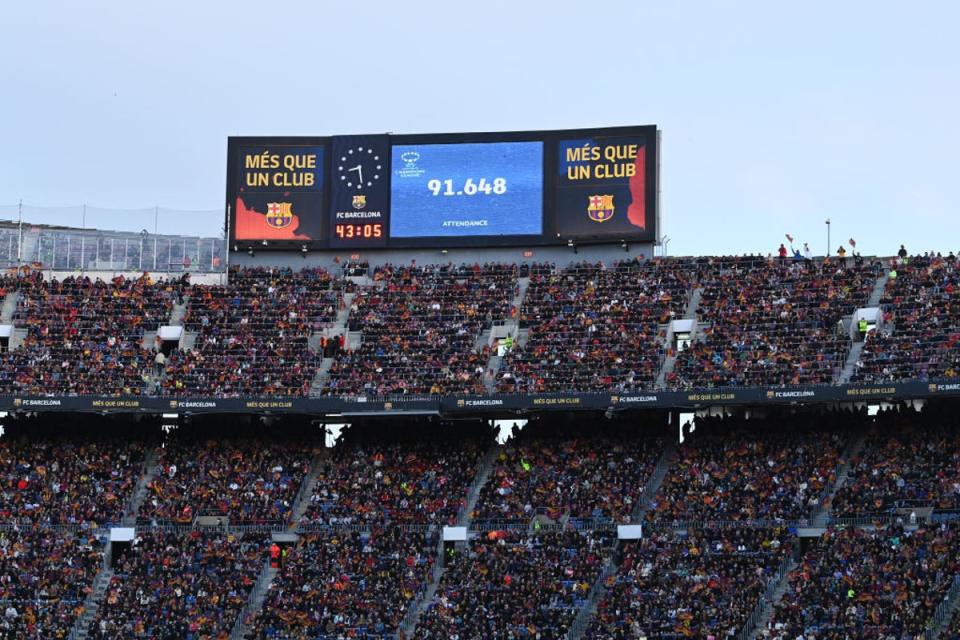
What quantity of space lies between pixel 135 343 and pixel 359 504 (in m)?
11.5

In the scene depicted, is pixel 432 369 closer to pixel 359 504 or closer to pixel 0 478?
pixel 359 504

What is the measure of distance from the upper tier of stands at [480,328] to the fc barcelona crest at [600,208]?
1991 millimetres

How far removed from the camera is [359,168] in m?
71.8

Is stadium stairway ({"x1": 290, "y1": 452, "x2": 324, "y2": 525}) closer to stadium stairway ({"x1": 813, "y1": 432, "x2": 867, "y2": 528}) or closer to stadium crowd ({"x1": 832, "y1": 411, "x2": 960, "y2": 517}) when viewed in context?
stadium stairway ({"x1": 813, "y1": 432, "x2": 867, "y2": 528})

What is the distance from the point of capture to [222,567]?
194 ft

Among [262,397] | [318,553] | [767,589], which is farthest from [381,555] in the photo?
[767,589]

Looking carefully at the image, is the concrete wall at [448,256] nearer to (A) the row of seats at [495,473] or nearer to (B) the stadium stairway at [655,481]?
(A) the row of seats at [495,473]

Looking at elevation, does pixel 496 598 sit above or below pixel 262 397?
below

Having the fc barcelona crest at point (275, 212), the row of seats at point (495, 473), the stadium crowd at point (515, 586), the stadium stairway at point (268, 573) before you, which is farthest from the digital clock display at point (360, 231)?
the stadium crowd at point (515, 586)

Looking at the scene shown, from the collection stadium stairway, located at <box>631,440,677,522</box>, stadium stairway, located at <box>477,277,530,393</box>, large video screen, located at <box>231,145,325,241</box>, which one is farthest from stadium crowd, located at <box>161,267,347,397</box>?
stadium stairway, located at <box>631,440,677,522</box>

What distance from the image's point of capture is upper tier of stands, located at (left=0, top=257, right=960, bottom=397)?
61562 millimetres

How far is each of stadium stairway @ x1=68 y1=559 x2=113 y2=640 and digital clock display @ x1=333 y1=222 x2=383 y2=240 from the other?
57.8ft

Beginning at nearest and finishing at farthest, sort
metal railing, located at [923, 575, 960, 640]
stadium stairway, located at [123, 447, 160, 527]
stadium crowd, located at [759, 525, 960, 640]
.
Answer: metal railing, located at [923, 575, 960, 640] → stadium crowd, located at [759, 525, 960, 640] → stadium stairway, located at [123, 447, 160, 527]

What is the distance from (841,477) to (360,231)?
74.3ft
